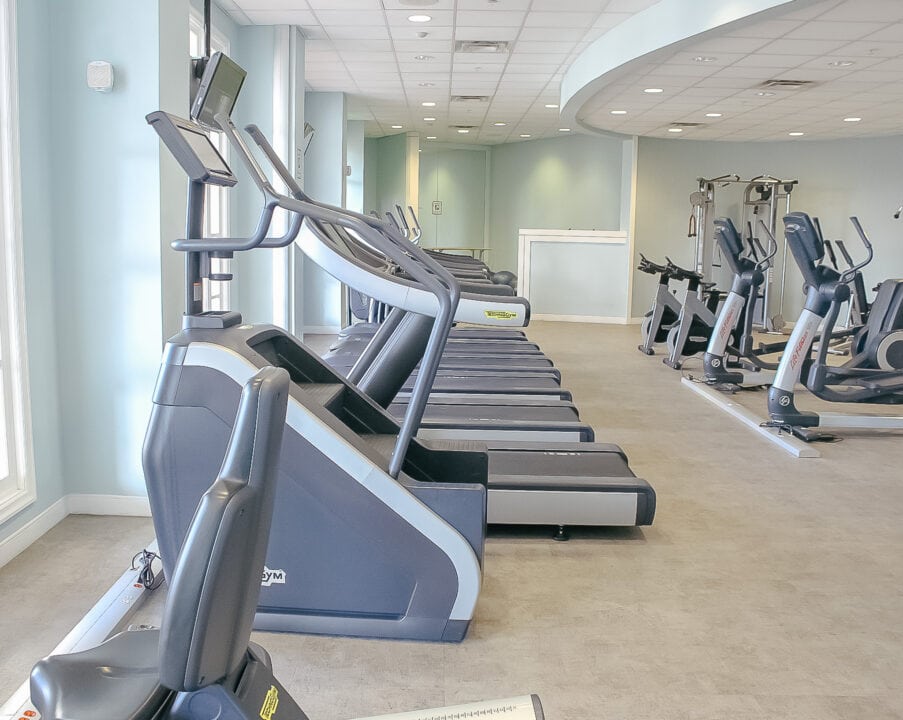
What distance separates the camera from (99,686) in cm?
104

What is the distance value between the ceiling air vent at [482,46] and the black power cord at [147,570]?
231 inches

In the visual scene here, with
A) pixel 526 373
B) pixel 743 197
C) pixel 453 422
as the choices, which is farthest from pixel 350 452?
pixel 743 197

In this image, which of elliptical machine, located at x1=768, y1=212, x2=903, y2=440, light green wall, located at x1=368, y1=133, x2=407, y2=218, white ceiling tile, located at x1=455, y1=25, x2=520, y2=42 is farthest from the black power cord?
light green wall, located at x1=368, y1=133, x2=407, y2=218

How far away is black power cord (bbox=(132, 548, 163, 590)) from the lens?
2.64 metres

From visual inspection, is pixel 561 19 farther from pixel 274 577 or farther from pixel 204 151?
pixel 274 577

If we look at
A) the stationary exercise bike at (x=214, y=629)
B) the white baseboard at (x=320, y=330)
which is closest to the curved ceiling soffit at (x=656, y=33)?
the white baseboard at (x=320, y=330)

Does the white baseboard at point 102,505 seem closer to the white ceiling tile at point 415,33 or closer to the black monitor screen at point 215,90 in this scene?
the black monitor screen at point 215,90

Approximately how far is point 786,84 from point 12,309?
22.8 feet

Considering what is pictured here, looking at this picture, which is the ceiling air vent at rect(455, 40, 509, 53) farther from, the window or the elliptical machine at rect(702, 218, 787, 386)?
the elliptical machine at rect(702, 218, 787, 386)

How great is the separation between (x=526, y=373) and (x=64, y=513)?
3.44m

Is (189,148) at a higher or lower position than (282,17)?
lower

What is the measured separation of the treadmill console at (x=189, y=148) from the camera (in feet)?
7.11

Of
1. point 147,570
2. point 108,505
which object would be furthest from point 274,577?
point 108,505

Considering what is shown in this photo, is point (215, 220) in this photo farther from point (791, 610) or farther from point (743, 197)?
point (743, 197)
